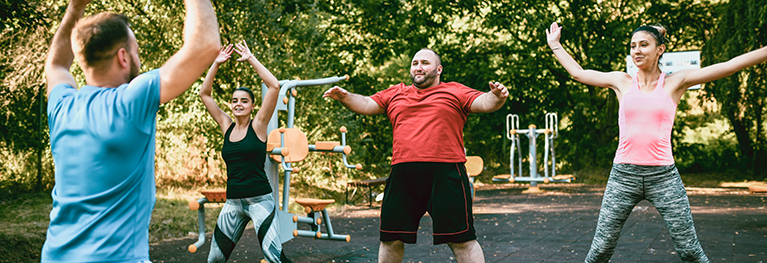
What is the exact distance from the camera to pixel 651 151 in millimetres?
3201

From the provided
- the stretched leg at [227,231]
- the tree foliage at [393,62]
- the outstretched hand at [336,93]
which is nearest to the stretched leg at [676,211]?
the outstretched hand at [336,93]

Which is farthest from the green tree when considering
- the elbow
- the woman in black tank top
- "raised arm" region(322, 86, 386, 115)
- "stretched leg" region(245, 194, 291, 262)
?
"stretched leg" region(245, 194, 291, 262)

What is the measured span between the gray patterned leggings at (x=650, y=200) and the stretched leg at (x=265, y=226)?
207cm

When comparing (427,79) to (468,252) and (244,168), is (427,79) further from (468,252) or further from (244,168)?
(244,168)

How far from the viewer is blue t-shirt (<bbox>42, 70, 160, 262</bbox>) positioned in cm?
160

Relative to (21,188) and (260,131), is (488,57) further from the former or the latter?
(260,131)

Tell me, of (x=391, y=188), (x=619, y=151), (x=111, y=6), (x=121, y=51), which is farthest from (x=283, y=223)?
(x=111, y=6)

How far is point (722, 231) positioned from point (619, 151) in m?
4.56

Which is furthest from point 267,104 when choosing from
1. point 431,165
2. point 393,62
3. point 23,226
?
point 393,62

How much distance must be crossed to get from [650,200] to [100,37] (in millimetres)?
2858

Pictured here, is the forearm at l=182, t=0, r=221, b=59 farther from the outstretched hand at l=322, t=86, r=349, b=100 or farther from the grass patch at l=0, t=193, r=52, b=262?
the grass patch at l=0, t=193, r=52, b=262

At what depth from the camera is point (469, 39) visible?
18172mm

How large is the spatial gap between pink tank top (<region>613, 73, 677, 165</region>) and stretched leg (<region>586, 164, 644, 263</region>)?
94mm

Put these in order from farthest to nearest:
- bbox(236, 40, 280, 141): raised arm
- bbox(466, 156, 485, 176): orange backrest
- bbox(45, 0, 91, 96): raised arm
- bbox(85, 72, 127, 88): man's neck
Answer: bbox(466, 156, 485, 176): orange backrest → bbox(236, 40, 280, 141): raised arm → bbox(45, 0, 91, 96): raised arm → bbox(85, 72, 127, 88): man's neck
